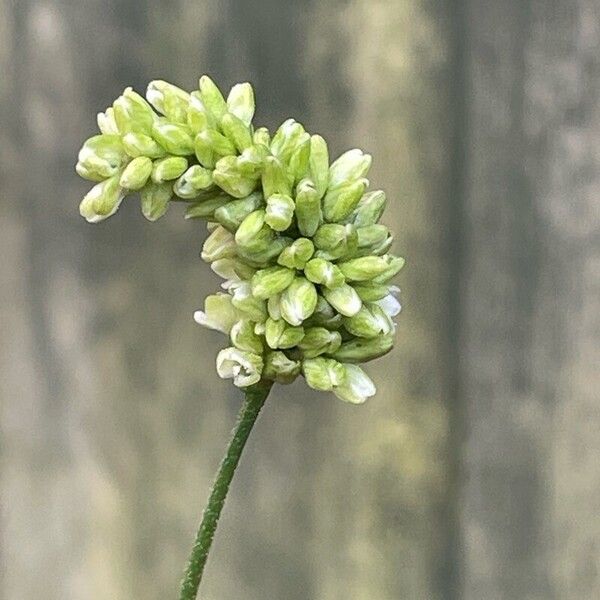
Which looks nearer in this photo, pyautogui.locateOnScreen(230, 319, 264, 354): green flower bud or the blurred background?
pyautogui.locateOnScreen(230, 319, 264, 354): green flower bud

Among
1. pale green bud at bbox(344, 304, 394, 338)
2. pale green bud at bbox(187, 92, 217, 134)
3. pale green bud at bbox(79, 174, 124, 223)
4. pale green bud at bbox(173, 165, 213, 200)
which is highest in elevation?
pale green bud at bbox(187, 92, 217, 134)

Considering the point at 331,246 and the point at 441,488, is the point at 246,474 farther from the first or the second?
the point at 331,246

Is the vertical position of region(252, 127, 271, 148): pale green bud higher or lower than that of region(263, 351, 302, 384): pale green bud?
higher

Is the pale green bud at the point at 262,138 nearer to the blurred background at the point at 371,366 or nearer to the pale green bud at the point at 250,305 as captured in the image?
the pale green bud at the point at 250,305

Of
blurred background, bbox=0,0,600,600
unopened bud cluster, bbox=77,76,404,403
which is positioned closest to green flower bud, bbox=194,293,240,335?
unopened bud cluster, bbox=77,76,404,403

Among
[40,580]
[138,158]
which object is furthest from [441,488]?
[138,158]

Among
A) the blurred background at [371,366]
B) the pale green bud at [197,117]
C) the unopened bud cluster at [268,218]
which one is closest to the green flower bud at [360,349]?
the unopened bud cluster at [268,218]

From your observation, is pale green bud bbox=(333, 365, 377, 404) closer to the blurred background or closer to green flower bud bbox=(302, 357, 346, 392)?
green flower bud bbox=(302, 357, 346, 392)
